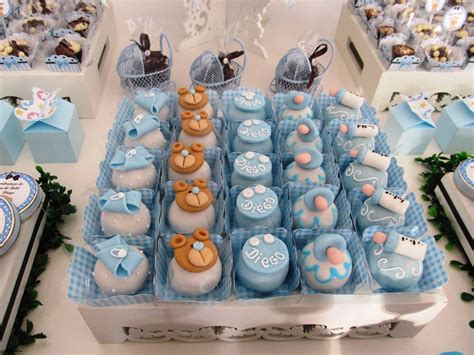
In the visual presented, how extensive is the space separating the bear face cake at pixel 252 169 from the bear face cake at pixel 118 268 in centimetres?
34

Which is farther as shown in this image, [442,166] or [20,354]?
[442,166]

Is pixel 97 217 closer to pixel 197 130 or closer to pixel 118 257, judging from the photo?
pixel 118 257

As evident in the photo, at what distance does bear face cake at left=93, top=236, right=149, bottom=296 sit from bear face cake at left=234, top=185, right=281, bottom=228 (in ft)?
0.87

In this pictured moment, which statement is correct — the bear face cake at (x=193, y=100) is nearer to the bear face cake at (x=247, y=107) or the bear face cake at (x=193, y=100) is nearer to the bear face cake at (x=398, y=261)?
the bear face cake at (x=247, y=107)

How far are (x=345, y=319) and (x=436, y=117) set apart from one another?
3.84 ft

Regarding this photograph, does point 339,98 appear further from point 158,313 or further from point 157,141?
point 158,313

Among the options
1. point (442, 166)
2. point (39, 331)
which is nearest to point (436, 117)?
point (442, 166)

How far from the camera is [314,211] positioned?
3.45 feet

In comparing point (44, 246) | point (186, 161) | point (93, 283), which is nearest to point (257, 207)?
point (186, 161)

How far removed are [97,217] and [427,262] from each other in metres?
0.84

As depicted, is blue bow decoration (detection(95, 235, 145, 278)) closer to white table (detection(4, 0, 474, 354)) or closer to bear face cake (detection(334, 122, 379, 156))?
white table (detection(4, 0, 474, 354))

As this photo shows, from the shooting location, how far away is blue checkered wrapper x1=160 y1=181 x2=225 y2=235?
1.09 meters

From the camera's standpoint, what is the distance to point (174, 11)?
2387 mm

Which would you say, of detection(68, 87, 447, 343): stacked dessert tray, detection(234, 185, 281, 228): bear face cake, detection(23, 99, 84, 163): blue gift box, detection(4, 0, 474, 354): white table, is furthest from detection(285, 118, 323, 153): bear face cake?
A: detection(23, 99, 84, 163): blue gift box
